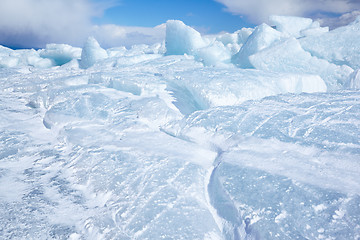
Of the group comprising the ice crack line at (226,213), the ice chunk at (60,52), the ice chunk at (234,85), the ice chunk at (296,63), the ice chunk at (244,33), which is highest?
the ice chunk at (244,33)

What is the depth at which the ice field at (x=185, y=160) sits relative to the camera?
4.80ft

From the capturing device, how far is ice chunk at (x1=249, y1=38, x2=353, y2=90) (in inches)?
160

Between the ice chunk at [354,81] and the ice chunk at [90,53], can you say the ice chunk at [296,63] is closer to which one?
the ice chunk at [354,81]

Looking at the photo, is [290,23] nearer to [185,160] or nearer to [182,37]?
[182,37]

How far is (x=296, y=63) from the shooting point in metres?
4.31

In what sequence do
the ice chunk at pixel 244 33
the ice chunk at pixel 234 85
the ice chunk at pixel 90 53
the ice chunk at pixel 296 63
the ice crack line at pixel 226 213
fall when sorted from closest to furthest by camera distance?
1. the ice crack line at pixel 226 213
2. the ice chunk at pixel 234 85
3. the ice chunk at pixel 296 63
4. the ice chunk at pixel 244 33
5. the ice chunk at pixel 90 53

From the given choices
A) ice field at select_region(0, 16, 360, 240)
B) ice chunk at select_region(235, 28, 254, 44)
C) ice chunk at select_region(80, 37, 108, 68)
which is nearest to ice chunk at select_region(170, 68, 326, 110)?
ice field at select_region(0, 16, 360, 240)

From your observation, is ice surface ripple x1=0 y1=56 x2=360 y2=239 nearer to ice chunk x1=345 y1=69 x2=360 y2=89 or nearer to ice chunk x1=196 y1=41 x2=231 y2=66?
ice chunk x1=345 y1=69 x2=360 y2=89

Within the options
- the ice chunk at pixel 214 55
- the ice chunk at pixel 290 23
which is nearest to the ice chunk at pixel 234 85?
the ice chunk at pixel 214 55

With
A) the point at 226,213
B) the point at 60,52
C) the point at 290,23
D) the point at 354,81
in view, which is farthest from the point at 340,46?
the point at 60,52

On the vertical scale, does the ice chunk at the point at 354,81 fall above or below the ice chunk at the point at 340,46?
below

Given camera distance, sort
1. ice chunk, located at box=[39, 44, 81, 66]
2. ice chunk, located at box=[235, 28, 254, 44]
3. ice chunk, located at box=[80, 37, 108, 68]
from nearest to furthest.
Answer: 1. ice chunk, located at box=[235, 28, 254, 44]
2. ice chunk, located at box=[80, 37, 108, 68]
3. ice chunk, located at box=[39, 44, 81, 66]

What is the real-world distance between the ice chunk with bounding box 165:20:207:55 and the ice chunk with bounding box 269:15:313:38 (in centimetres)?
217

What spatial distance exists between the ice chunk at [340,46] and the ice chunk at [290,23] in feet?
7.25
